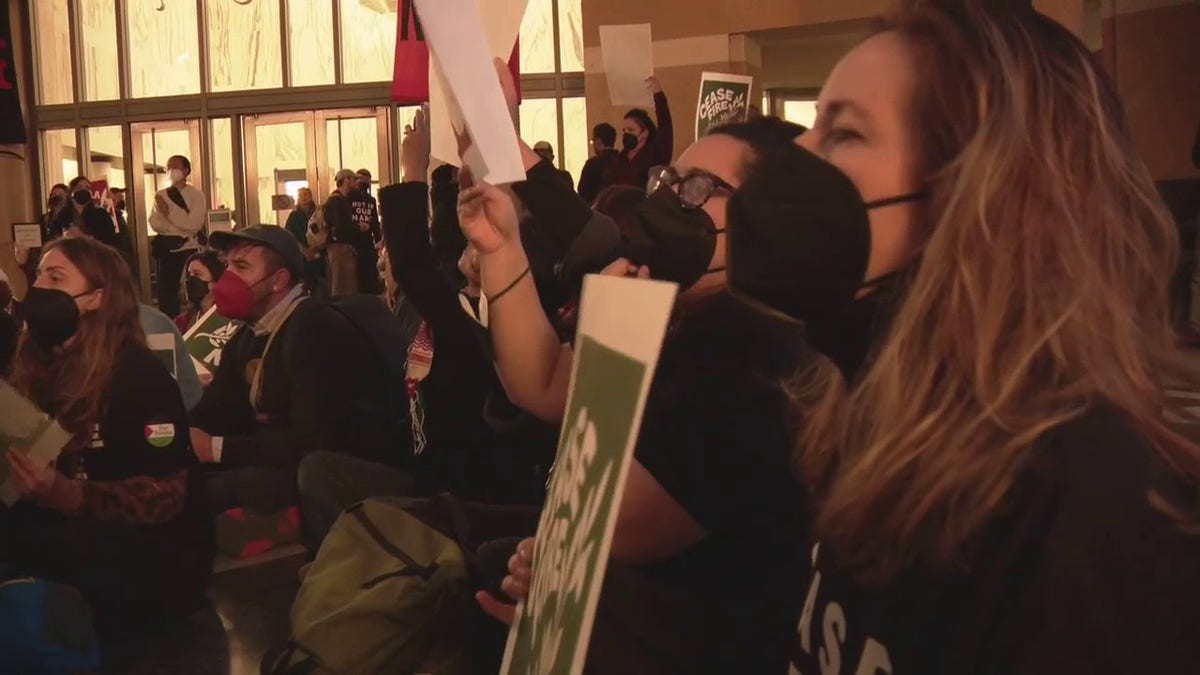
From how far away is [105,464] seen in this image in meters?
4.11

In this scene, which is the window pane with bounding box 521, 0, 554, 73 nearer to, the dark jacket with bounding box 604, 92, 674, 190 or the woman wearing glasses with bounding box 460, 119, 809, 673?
the dark jacket with bounding box 604, 92, 674, 190

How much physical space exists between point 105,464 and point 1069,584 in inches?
147

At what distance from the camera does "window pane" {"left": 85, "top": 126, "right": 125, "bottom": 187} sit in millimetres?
17922

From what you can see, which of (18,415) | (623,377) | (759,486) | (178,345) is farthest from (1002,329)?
(178,345)

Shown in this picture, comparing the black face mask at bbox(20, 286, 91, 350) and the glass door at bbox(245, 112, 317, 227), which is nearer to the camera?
the black face mask at bbox(20, 286, 91, 350)

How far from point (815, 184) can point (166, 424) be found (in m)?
3.34

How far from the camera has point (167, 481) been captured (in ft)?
13.8

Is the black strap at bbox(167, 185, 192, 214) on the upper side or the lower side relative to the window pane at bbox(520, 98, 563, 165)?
lower

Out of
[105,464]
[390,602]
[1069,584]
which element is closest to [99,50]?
[105,464]

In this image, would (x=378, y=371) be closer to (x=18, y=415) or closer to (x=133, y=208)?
(x=18, y=415)

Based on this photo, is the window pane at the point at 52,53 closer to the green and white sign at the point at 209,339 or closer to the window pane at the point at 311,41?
the window pane at the point at 311,41

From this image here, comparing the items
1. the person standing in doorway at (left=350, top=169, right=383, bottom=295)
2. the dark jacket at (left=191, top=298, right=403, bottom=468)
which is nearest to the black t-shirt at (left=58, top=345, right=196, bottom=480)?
the dark jacket at (left=191, top=298, right=403, bottom=468)

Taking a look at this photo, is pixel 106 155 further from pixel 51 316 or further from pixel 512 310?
pixel 512 310

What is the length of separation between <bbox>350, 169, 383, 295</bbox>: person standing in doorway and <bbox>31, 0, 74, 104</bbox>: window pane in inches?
355
